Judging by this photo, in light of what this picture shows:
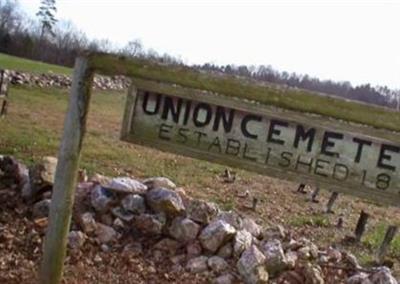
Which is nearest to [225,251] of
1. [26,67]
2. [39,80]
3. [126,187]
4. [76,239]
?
[126,187]

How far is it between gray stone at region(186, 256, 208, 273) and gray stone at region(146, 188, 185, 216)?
0.43 metres

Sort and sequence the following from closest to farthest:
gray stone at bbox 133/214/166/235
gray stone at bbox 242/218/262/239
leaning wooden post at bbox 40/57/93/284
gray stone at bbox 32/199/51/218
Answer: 1. leaning wooden post at bbox 40/57/93/284
2. gray stone at bbox 133/214/166/235
3. gray stone at bbox 32/199/51/218
4. gray stone at bbox 242/218/262/239

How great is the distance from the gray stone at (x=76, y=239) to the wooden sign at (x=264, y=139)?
1610 millimetres

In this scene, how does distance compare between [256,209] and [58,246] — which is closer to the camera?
[58,246]

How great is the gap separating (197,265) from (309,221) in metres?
3.98

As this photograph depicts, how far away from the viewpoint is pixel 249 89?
3012 mm

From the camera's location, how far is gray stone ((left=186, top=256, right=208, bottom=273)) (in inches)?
180

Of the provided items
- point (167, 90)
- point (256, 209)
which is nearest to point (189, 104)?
point (167, 90)

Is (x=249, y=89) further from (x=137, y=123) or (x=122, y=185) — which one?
(x=122, y=185)

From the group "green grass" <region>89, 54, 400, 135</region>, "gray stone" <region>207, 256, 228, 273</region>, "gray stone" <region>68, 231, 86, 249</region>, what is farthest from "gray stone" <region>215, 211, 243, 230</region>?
"green grass" <region>89, 54, 400, 135</region>

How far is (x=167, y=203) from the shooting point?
494 centimetres

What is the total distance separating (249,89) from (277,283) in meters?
1.96

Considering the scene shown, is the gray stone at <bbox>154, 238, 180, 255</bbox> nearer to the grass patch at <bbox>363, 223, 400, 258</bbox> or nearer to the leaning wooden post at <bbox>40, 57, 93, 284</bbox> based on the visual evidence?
the leaning wooden post at <bbox>40, 57, 93, 284</bbox>

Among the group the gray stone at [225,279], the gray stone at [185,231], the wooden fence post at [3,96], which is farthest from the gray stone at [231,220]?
the wooden fence post at [3,96]
